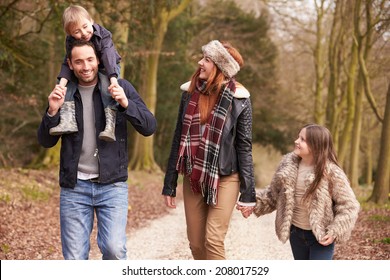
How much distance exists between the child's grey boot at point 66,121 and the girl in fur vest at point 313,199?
152cm

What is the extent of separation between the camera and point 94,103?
167 inches

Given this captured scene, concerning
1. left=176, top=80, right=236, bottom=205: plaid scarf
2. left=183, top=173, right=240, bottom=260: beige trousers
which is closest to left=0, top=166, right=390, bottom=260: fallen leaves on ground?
left=183, top=173, right=240, bottom=260: beige trousers

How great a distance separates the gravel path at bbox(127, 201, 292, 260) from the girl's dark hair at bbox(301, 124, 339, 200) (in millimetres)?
3607

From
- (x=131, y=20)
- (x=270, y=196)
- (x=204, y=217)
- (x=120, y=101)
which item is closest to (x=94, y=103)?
(x=120, y=101)

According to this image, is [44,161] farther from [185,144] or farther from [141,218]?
[185,144]

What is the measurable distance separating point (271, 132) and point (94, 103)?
2659 cm

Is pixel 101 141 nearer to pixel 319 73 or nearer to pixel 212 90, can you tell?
pixel 212 90

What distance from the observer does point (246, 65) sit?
28453 mm

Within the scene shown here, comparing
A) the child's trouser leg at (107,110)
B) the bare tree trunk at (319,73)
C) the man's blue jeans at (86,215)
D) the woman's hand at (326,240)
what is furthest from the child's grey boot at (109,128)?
the bare tree trunk at (319,73)

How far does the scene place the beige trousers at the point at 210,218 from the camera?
15.0ft

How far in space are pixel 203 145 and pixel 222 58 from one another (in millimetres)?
730

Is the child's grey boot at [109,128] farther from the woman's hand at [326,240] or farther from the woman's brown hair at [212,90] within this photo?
the woman's hand at [326,240]

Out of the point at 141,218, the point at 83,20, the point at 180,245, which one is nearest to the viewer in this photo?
the point at 83,20

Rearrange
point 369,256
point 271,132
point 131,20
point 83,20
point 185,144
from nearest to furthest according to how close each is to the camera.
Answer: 1. point 83,20
2. point 185,144
3. point 369,256
4. point 131,20
5. point 271,132
